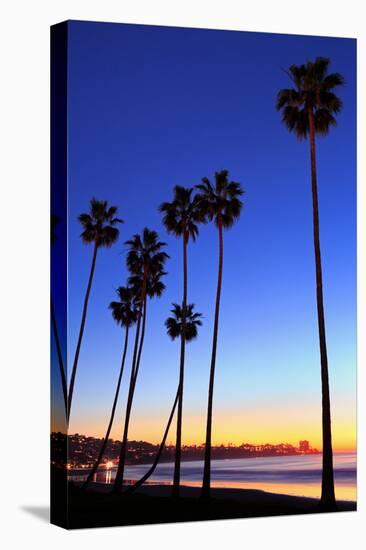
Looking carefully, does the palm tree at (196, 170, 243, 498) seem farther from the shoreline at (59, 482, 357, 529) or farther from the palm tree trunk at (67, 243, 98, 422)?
the palm tree trunk at (67, 243, 98, 422)

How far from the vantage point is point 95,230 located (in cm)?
2698

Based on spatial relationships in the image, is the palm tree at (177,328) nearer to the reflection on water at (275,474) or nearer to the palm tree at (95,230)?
the reflection on water at (275,474)

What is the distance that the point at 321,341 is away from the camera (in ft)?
96.0

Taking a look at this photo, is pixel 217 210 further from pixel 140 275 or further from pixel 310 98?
pixel 310 98

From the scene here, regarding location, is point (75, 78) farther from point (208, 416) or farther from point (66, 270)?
point (208, 416)

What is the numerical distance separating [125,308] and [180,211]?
1785 mm

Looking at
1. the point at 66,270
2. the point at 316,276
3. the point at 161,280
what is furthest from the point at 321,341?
the point at 66,270

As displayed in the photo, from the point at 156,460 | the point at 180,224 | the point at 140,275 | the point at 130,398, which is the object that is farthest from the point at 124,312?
the point at 156,460

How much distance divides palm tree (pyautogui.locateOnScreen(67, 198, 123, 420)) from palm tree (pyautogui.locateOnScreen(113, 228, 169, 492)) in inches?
19.4

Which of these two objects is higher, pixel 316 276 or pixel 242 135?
pixel 242 135

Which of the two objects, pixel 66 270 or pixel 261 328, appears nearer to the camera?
pixel 66 270

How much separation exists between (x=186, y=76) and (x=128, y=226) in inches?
102

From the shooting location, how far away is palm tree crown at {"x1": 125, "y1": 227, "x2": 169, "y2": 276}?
2762 centimetres

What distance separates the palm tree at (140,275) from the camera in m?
27.6
